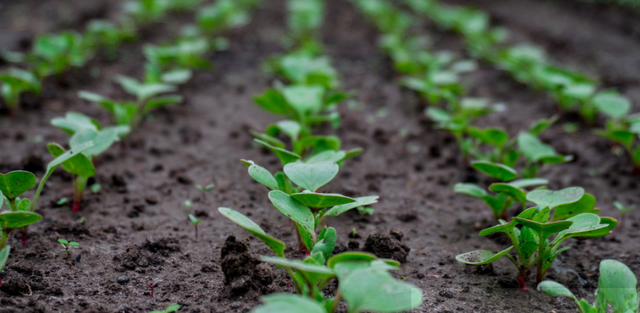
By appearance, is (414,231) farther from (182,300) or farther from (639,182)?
(639,182)

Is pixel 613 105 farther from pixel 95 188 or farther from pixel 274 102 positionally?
pixel 95 188

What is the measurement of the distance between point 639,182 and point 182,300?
232cm

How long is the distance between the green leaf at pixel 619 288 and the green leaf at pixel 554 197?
271mm

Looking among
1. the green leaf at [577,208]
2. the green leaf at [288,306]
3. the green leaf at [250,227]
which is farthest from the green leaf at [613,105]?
the green leaf at [288,306]

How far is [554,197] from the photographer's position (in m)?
1.64

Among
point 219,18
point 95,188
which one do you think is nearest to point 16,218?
point 95,188

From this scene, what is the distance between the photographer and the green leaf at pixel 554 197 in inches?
62.8

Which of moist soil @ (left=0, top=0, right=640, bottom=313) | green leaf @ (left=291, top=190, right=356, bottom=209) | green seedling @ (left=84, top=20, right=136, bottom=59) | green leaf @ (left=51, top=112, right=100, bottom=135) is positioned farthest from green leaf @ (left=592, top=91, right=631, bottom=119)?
green seedling @ (left=84, top=20, right=136, bottom=59)

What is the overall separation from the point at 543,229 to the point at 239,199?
51.1 inches

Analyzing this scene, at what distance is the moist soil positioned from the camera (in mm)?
1579

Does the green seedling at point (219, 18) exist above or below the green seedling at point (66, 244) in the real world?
above

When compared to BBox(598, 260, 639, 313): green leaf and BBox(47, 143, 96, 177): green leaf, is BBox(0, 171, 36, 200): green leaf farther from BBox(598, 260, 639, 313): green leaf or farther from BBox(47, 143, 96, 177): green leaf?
BBox(598, 260, 639, 313): green leaf

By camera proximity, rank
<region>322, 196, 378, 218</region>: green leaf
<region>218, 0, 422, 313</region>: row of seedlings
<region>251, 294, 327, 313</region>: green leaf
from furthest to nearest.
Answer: <region>322, 196, 378, 218</region>: green leaf, <region>218, 0, 422, 313</region>: row of seedlings, <region>251, 294, 327, 313</region>: green leaf

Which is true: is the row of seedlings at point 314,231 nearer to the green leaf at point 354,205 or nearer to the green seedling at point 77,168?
the green leaf at point 354,205
